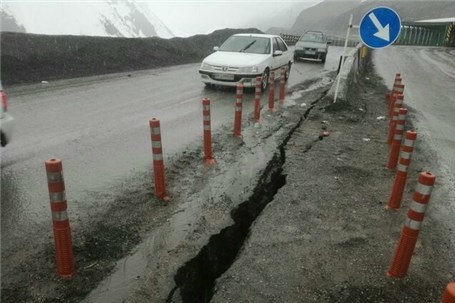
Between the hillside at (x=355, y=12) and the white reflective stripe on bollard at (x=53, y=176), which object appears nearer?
the white reflective stripe on bollard at (x=53, y=176)

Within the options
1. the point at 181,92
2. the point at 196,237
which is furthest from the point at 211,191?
the point at 181,92

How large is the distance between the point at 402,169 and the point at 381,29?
454 cm

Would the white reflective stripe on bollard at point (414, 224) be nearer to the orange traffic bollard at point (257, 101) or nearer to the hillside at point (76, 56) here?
the orange traffic bollard at point (257, 101)

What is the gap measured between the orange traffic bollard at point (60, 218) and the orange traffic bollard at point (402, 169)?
3.43 meters

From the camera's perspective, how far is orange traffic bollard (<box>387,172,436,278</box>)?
317 centimetres

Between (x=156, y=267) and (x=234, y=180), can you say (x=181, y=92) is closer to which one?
(x=234, y=180)

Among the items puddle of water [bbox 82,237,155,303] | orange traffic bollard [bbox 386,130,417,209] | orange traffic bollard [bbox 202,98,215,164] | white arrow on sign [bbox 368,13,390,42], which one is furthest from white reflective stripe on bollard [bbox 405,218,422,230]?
white arrow on sign [bbox 368,13,390,42]

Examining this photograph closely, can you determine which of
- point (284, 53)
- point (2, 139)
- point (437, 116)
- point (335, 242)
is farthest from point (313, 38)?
point (335, 242)

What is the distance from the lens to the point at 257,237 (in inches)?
156

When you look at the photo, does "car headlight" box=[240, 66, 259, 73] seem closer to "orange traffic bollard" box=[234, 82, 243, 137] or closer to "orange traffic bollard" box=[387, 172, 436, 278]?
"orange traffic bollard" box=[234, 82, 243, 137]

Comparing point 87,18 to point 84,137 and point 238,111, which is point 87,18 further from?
point 238,111

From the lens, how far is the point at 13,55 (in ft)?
42.2

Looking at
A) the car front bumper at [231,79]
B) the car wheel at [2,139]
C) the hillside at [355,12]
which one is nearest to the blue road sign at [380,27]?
the car front bumper at [231,79]

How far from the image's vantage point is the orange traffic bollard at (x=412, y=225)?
3168 mm
